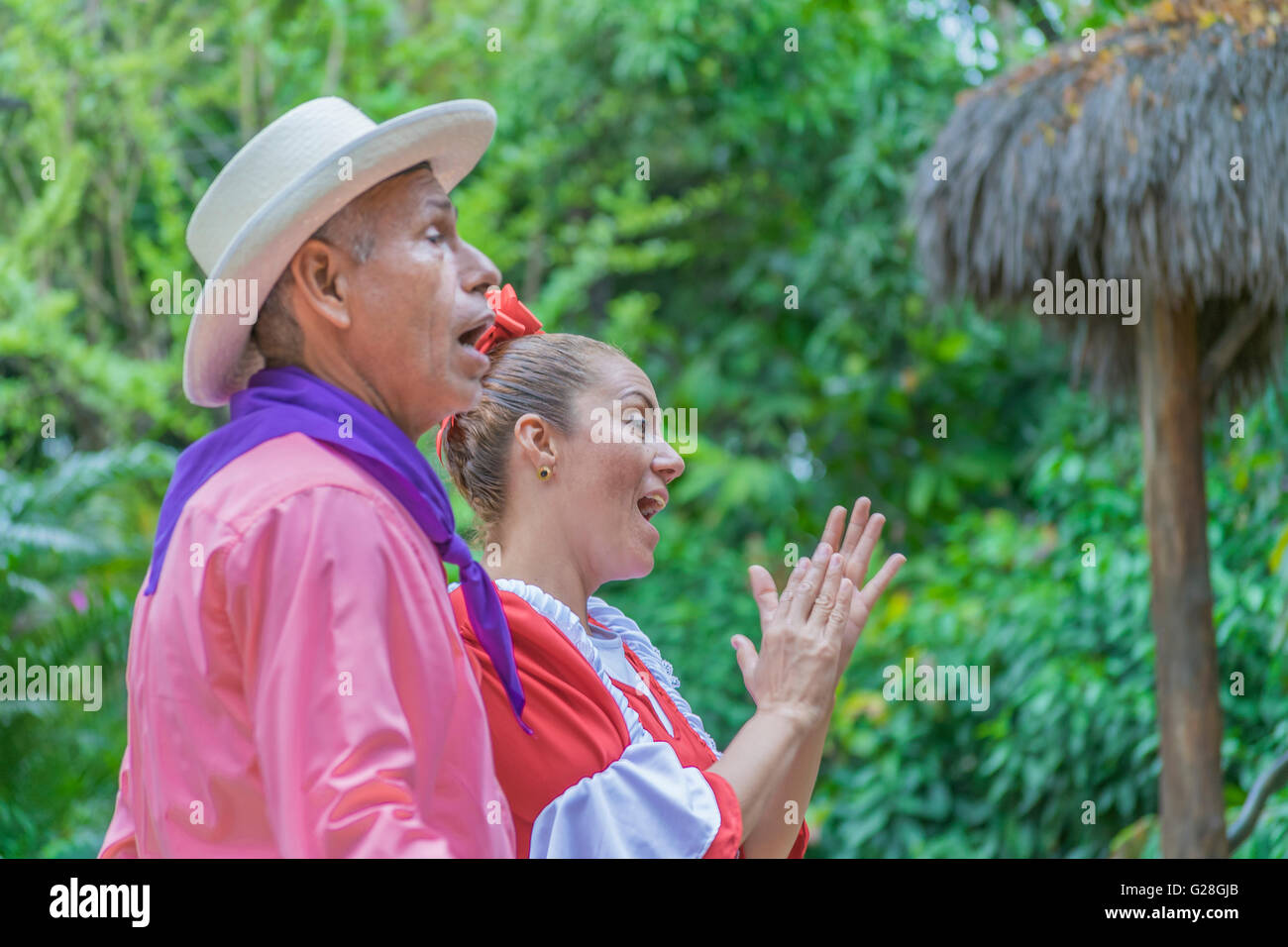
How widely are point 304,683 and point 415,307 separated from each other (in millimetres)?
435

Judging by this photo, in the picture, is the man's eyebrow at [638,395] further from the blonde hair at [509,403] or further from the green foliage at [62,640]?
the green foliage at [62,640]

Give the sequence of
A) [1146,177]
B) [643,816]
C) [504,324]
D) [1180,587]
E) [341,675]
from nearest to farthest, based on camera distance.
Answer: [341,675] → [643,816] → [504,324] → [1146,177] → [1180,587]

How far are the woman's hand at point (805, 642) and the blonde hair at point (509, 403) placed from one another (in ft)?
1.28

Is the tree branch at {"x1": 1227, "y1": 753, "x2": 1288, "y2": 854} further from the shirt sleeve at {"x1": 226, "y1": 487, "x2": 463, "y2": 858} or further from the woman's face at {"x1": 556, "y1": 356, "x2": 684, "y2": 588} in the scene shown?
the shirt sleeve at {"x1": 226, "y1": 487, "x2": 463, "y2": 858}

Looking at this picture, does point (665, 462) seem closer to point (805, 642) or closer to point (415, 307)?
point (805, 642)

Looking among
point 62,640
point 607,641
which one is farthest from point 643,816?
point 62,640

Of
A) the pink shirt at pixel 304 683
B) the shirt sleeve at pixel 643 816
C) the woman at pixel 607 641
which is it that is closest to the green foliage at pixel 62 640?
the woman at pixel 607 641

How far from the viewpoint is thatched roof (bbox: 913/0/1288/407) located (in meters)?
3.46

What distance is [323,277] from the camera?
1368 millimetres

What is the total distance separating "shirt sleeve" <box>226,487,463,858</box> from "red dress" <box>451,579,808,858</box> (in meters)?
0.32

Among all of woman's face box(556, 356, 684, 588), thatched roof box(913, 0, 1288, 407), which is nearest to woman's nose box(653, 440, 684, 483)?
woman's face box(556, 356, 684, 588)

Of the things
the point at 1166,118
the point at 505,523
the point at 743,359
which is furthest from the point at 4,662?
the point at 743,359
